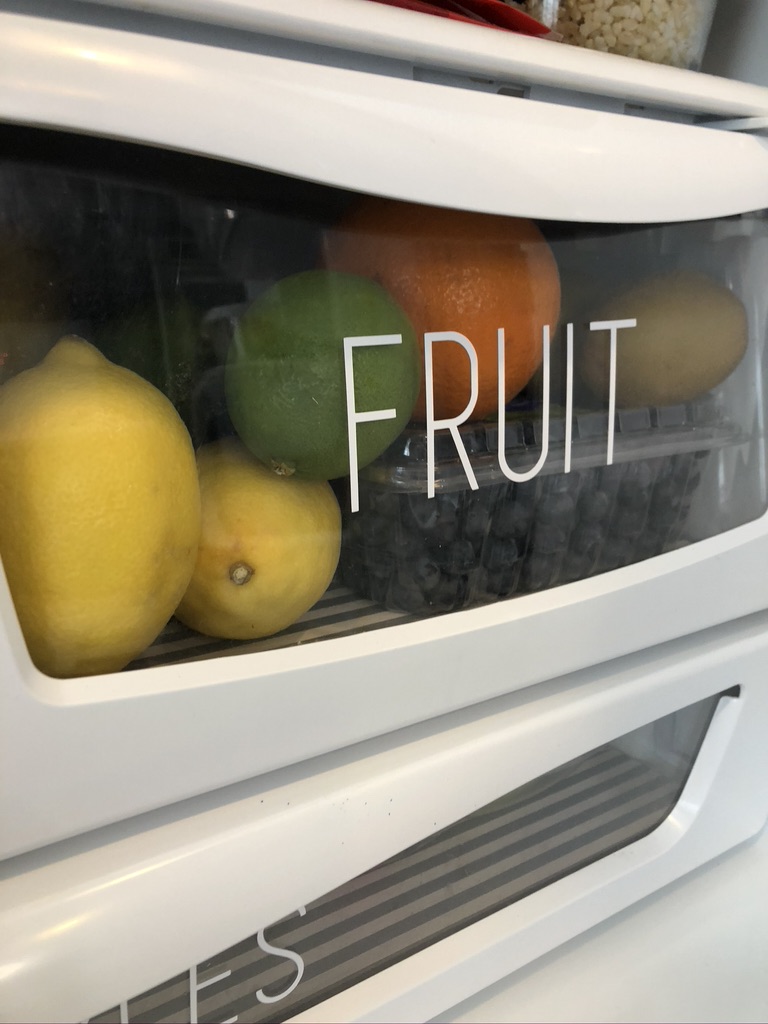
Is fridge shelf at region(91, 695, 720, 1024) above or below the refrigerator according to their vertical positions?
below

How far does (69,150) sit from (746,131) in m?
0.40

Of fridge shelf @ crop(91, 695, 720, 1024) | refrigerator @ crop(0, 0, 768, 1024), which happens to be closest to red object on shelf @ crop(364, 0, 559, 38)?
refrigerator @ crop(0, 0, 768, 1024)

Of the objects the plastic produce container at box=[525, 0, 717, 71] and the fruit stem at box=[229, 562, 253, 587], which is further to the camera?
the plastic produce container at box=[525, 0, 717, 71]

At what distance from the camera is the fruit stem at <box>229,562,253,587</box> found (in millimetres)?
392

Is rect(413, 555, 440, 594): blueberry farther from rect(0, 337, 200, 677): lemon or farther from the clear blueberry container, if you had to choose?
rect(0, 337, 200, 677): lemon

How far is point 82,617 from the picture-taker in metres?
0.33

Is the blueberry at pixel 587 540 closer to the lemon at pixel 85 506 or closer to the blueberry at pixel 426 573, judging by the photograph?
the blueberry at pixel 426 573

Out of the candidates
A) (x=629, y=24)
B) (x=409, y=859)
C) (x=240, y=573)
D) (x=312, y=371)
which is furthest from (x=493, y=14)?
(x=409, y=859)

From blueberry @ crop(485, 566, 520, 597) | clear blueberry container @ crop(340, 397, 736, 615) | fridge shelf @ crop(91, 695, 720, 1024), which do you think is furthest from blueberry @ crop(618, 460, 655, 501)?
fridge shelf @ crop(91, 695, 720, 1024)

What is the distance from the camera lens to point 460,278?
Result: 1.37 ft

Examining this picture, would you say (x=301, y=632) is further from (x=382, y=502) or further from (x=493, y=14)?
(x=493, y=14)

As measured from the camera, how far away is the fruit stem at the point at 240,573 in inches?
15.4

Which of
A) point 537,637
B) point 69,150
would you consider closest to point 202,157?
point 69,150

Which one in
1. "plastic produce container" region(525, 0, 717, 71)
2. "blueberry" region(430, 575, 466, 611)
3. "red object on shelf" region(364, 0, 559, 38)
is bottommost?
"blueberry" region(430, 575, 466, 611)
